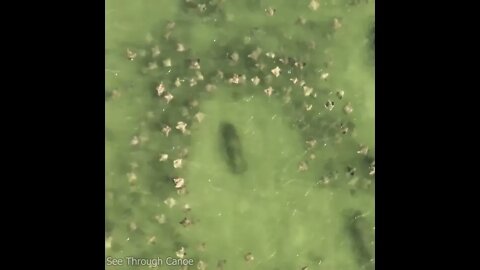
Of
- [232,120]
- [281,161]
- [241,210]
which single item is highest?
[232,120]

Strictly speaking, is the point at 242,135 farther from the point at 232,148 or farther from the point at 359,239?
the point at 359,239

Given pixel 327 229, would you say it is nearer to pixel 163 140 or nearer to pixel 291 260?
pixel 291 260

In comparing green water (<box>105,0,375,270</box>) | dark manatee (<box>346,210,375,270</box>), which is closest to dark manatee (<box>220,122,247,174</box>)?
green water (<box>105,0,375,270</box>)

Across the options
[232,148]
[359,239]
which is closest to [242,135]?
[232,148]

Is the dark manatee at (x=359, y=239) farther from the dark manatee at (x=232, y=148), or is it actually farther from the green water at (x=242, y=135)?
the dark manatee at (x=232, y=148)

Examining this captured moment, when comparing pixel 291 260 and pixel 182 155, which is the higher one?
pixel 182 155

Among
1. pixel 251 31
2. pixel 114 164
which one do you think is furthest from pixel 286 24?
pixel 114 164

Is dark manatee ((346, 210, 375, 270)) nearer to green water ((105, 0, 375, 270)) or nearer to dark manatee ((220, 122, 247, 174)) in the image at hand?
green water ((105, 0, 375, 270))

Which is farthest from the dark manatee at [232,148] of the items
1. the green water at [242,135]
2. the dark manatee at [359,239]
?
the dark manatee at [359,239]
